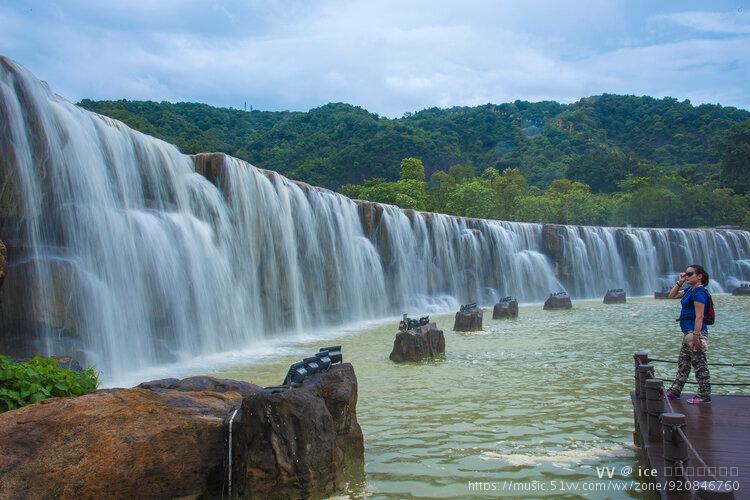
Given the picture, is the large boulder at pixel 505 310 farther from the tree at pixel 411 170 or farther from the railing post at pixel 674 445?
the tree at pixel 411 170

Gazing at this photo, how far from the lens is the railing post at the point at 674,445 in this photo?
4535 millimetres

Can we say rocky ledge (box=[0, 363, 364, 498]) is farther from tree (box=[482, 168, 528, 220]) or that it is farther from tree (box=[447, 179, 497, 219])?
tree (box=[482, 168, 528, 220])

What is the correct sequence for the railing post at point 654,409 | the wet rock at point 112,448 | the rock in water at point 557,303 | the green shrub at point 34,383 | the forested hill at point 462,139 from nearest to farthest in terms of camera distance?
the wet rock at point 112,448
the railing post at point 654,409
the green shrub at point 34,383
the rock in water at point 557,303
the forested hill at point 462,139

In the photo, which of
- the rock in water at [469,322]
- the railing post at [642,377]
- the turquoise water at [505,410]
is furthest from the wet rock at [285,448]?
the rock in water at [469,322]

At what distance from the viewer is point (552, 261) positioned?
42.4 meters

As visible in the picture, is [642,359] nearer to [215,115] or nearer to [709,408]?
[709,408]

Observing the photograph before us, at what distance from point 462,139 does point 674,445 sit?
11218 centimetres

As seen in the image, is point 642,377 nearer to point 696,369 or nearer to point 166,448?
point 696,369

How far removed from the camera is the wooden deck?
4.62m

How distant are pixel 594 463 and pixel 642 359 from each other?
1.46 m

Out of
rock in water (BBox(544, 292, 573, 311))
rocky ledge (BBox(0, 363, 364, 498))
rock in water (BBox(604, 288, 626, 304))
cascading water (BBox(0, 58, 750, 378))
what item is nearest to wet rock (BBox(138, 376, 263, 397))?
rocky ledge (BBox(0, 363, 364, 498))

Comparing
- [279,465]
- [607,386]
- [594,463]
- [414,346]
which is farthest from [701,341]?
[414,346]

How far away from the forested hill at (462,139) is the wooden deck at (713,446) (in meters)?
58.5

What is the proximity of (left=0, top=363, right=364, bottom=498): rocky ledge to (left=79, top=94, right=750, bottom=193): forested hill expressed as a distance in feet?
188
